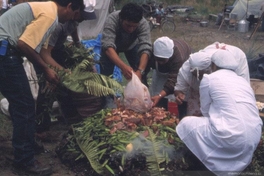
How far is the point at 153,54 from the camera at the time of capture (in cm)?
677

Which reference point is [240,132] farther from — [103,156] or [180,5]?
[180,5]

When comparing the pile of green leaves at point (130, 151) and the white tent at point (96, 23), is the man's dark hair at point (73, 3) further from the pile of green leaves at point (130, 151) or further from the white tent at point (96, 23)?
the white tent at point (96, 23)

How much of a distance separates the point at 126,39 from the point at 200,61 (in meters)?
1.54

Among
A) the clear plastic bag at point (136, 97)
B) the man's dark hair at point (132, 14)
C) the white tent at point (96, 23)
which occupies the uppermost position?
the man's dark hair at point (132, 14)

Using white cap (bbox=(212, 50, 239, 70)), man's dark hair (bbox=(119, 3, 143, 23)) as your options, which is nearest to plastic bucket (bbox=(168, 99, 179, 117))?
man's dark hair (bbox=(119, 3, 143, 23))

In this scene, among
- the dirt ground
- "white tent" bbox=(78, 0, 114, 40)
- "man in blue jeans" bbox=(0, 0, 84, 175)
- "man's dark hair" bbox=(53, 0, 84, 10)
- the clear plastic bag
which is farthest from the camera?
"white tent" bbox=(78, 0, 114, 40)

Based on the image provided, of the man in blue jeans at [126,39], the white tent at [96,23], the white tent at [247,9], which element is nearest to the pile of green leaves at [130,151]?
the man in blue jeans at [126,39]

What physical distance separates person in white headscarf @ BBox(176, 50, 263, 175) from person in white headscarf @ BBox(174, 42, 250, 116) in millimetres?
532

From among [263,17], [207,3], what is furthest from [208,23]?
[207,3]

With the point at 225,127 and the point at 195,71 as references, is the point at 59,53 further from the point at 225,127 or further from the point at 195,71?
the point at 225,127

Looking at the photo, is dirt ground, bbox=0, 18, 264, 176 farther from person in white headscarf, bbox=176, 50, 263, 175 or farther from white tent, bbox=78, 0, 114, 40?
white tent, bbox=78, 0, 114, 40

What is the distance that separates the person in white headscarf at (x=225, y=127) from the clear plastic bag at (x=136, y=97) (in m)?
0.93

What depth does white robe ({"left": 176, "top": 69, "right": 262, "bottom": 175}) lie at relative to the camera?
499 cm

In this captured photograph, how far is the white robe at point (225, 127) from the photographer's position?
4.99 metres
